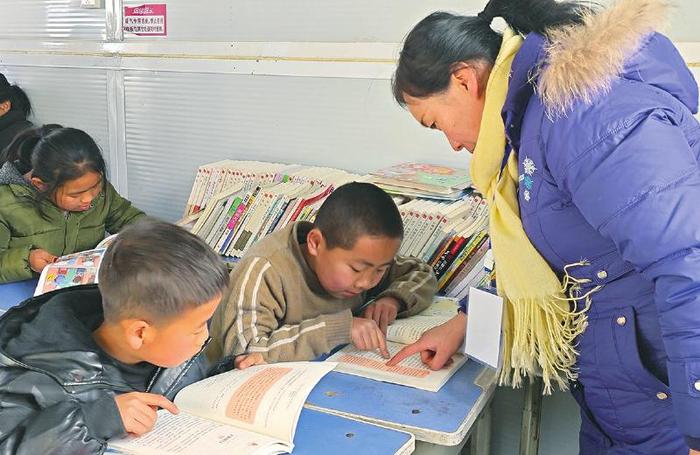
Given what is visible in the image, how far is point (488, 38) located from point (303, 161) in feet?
5.69

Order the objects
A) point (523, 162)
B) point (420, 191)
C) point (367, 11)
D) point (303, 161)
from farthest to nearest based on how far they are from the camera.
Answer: point (303, 161) → point (367, 11) → point (420, 191) → point (523, 162)

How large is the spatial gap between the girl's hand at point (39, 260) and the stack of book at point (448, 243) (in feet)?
3.65

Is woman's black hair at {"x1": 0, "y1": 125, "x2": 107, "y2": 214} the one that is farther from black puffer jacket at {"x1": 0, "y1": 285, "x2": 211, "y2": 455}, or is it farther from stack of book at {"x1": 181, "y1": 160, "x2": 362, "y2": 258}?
black puffer jacket at {"x1": 0, "y1": 285, "x2": 211, "y2": 455}

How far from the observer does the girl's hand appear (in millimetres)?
2344

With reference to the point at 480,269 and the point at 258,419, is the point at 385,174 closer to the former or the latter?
the point at 480,269

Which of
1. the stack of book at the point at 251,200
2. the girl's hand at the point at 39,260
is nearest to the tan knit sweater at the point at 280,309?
the stack of book at the point at 251,200

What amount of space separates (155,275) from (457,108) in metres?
0.61

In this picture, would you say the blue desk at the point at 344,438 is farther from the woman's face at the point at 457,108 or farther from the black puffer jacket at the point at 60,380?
the woman's face at the point at 457,108

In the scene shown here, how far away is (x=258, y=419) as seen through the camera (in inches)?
50.6

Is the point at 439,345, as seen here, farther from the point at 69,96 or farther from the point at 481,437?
the point at 69,96

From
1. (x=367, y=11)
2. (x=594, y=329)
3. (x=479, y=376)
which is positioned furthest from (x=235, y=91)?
(x=594, y=329)

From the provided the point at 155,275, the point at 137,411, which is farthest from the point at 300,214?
the point at 137,411

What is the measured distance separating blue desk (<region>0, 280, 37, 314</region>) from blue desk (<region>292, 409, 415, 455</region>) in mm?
1225

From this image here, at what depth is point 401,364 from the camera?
1.61 m
